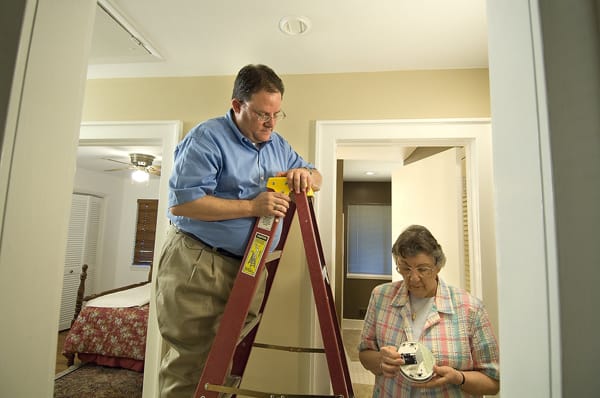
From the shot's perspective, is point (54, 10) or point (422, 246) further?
point (422, 246)

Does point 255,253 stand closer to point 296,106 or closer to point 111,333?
point 296,106

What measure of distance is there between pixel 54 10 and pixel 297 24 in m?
1.07

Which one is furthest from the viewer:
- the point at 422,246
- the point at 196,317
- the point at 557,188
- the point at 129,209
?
the point at 129,209

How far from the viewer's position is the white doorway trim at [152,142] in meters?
1.57

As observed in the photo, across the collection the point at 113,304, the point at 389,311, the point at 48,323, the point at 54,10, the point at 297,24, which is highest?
the point at 297,24

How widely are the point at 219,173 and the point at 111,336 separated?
3.19 metres

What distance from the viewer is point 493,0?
1.44 feet

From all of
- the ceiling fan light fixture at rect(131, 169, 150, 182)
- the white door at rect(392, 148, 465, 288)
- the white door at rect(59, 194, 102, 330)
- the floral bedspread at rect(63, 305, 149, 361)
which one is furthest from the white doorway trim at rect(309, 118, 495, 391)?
the white door at rect(59, 194, 102, 330)

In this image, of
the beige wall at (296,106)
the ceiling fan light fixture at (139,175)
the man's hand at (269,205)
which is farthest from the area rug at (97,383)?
the man's hand at (269,205)

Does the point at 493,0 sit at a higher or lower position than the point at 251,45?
lower

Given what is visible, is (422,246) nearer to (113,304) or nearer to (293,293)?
(293,293)

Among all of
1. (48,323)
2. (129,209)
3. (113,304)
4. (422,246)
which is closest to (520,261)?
(48,323)

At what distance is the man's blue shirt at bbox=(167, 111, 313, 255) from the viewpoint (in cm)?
98

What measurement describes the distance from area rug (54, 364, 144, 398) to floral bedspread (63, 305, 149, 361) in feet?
0.60
